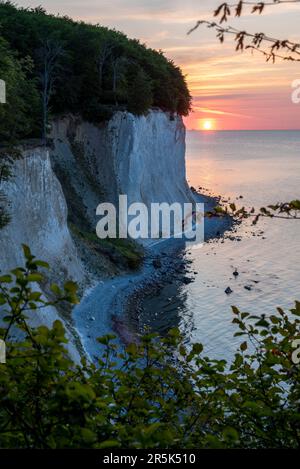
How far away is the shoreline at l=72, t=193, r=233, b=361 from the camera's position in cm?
3084

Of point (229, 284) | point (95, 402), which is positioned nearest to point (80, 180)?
point (229, 284)

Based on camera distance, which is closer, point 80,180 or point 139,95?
point 80,180

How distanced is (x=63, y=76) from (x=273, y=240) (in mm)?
30775

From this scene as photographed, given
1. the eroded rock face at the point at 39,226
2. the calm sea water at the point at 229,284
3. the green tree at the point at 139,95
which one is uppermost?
the green tree at the point at 139,95

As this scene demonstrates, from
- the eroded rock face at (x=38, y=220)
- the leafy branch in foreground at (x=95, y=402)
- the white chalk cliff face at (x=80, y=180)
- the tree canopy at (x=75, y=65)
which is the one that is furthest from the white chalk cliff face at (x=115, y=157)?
the leafy branch in foreground at (x=95, y=402)

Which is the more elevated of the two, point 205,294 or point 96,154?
point 96,154

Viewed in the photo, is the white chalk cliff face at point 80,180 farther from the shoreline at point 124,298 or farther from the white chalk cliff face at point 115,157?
the shoreline at point 124,298

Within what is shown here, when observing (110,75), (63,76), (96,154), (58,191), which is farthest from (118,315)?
(110,75)

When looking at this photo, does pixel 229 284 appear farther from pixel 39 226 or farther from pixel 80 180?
pixel 39 226

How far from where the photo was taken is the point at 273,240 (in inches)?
2473

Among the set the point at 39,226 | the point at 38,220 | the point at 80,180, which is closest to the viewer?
the point at 38,220

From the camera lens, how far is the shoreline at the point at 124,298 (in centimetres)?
3084

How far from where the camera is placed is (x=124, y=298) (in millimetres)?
37844
